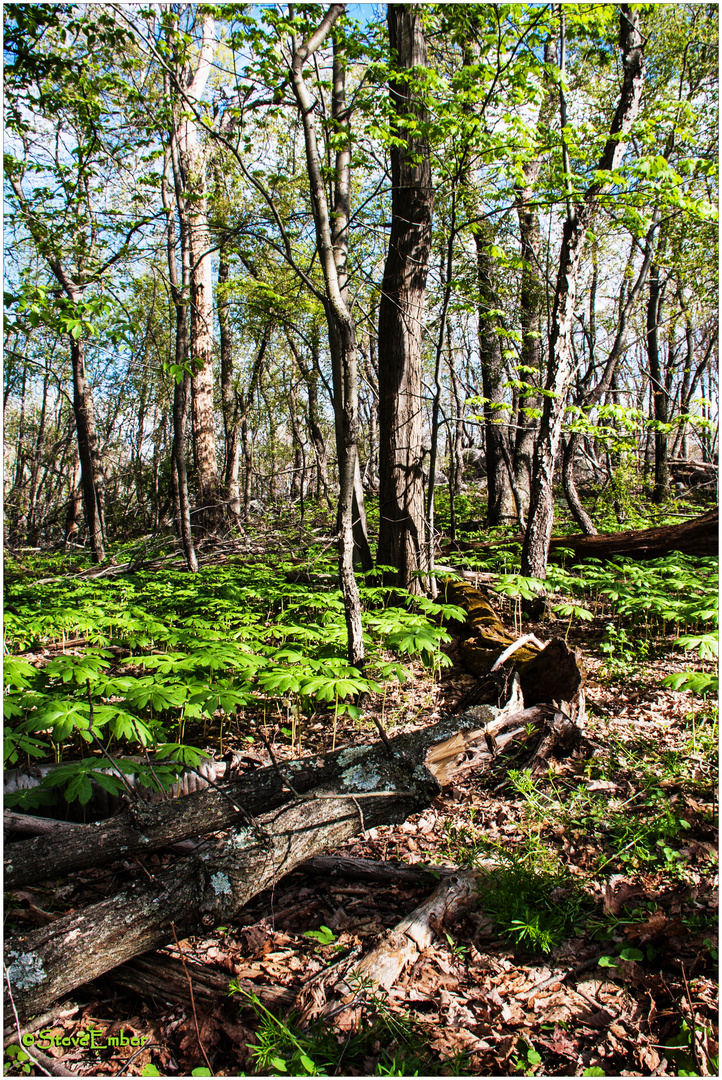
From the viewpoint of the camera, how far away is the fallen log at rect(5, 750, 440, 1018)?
5.87ft

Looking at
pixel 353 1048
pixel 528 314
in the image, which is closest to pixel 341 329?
pixel 353 1048

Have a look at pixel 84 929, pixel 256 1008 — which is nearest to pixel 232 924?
pixel 256 1008

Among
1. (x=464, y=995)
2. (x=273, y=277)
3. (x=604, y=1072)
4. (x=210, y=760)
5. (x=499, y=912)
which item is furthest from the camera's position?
(x=273, y=277)

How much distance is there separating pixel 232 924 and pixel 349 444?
2982 mm

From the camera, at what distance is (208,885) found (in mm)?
2156

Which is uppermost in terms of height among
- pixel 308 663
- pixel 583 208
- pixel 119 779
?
pixel 583 208

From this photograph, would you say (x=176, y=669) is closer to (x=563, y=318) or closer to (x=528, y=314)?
(x=563, y=318)

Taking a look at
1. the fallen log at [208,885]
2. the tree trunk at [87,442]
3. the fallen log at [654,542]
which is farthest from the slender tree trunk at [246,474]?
the fallen log at [208,885]

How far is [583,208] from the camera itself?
5746 mm

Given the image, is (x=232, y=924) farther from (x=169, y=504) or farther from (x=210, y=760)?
(x=169, y=504)

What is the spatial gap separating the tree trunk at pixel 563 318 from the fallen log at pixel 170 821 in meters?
3.68

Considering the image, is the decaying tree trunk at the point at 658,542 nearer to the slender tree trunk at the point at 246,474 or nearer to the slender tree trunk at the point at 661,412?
the slender tree trunk at the point at 661,412

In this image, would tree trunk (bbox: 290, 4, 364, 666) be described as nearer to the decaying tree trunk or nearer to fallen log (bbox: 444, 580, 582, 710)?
fallen log (bbox: 444, 580, 582, 710)

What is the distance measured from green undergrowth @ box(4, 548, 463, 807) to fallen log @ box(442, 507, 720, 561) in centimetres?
292
